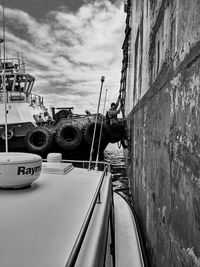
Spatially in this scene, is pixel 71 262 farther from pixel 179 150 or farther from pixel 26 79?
pixel 26 79

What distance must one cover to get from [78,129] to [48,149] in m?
2.12

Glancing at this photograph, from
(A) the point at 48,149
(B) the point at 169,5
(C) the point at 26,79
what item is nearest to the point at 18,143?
(A) the point at 48,149

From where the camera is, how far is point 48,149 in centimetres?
1320

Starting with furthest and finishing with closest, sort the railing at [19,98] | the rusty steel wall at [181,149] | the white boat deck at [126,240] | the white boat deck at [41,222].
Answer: the railing at [19,98]
the white boat deck at [126,240]
the rusty steel wall at [181,149]
the white boat deck at [41,222]

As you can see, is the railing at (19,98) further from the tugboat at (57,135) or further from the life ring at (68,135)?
the life ring at (68,135)

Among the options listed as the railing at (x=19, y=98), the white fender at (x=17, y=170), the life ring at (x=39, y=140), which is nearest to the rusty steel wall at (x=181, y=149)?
the white fender at (x=17, y=170)

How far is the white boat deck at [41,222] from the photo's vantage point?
1.30m

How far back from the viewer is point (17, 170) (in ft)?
6.89

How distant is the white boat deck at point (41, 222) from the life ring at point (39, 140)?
1063cm

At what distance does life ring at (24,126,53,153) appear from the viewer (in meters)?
13.1

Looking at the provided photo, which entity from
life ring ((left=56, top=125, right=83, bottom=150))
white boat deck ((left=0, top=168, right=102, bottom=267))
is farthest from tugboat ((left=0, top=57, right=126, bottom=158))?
white boat deck ((left=0, top=168, right=102, bottom=267))

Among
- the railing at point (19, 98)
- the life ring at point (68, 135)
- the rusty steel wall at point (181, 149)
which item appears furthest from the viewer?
the railing at point (19, 98)

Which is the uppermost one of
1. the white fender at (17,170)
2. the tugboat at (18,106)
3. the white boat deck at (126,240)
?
the tugboat at (18,106)

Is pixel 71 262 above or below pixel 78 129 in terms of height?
below
